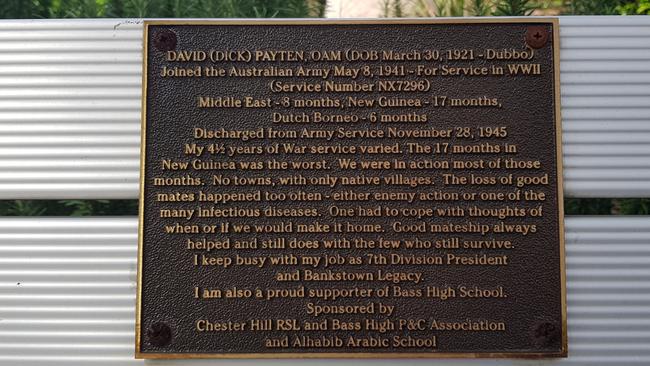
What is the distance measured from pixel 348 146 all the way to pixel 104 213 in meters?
1.61

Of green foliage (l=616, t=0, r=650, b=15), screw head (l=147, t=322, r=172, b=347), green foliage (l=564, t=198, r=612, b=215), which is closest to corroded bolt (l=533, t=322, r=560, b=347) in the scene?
green foliage (l=564, t=198, r=612, b=215)

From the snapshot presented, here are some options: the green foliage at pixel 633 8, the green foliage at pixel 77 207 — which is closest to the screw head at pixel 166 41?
the green foliage at pixel 77 207

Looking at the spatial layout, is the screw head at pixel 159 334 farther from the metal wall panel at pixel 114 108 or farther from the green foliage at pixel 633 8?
the green foliage at pixel 633 8

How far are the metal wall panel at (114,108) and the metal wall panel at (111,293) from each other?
9.0 inches

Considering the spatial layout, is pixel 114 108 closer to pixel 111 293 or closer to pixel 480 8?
pixel 111 293

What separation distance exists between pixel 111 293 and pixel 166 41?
1.52m

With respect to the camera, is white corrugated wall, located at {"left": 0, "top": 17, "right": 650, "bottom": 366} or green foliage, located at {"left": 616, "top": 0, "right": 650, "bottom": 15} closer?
white corrugated wall, located at {"left": 0, "top": 17, "right": 650, "bottom": 366}

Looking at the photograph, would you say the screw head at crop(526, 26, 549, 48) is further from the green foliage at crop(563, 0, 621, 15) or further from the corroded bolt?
the corroded bolt

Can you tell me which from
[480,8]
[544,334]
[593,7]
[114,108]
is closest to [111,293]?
[114,108]

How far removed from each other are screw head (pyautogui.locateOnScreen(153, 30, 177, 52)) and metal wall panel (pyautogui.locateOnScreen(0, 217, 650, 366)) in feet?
3.40

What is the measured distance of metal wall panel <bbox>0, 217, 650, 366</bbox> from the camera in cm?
290

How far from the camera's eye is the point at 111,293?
2.97 meters

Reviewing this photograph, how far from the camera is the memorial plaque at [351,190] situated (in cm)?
286

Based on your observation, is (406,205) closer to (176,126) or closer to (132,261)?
(176,126)
